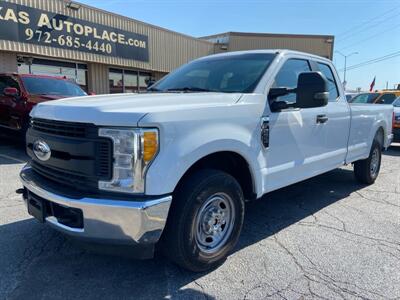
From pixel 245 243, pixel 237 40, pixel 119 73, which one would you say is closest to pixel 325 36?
pixel 237 40

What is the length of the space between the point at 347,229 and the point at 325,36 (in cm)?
2434

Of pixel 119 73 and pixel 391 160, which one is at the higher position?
pixel 119 73

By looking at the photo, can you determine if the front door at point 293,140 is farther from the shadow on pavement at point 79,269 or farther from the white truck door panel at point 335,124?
the shadow on pavement at point 79,269

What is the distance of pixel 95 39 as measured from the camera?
14.2 metres

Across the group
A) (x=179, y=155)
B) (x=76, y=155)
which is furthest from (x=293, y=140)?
(x=76, y=155)

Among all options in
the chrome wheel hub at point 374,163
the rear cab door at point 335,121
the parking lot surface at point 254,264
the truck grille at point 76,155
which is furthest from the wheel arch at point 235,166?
the chrome wheel hub at point 374,163

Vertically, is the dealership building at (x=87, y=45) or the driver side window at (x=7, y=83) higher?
the dealership building at (x=87, y=45)

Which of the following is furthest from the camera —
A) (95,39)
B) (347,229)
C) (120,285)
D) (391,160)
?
(95,39)

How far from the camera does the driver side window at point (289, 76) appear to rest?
363cm

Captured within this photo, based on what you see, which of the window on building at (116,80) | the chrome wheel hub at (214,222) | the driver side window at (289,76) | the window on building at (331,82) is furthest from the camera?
the window on building at (116,80)

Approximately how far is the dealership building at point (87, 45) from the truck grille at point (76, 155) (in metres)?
10.7

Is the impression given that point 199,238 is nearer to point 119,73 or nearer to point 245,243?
point 245,243

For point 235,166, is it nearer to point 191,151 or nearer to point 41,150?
point 191,151

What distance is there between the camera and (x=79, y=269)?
9.57 feet
